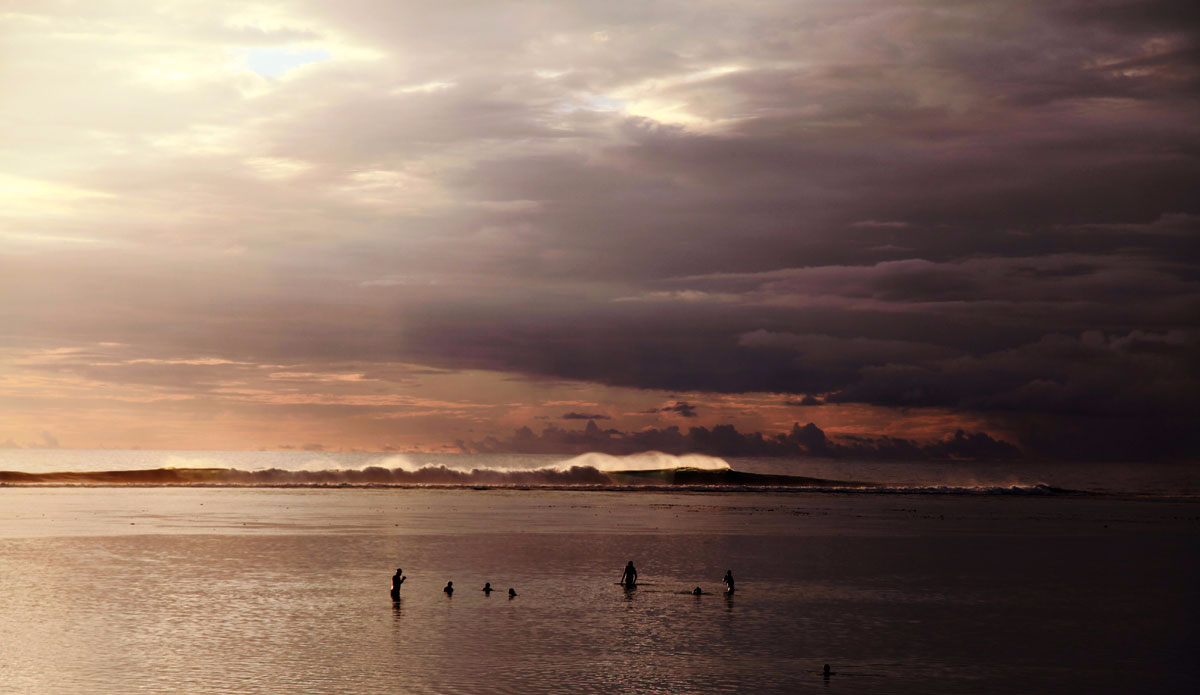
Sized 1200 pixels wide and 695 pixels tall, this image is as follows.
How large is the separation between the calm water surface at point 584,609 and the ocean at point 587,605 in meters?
0.15

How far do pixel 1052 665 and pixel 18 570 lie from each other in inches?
1701

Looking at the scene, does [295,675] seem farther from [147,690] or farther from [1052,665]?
[1052,665]

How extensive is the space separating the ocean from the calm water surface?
15 cm

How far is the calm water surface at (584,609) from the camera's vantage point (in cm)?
2650

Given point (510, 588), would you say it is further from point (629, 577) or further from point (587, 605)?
point (629, 577)

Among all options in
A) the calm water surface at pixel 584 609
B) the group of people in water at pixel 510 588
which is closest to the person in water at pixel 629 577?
the group of people in water at pixel 510 588

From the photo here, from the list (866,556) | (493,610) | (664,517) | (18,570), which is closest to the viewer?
(493,610)

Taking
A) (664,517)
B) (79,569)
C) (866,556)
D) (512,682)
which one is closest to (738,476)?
(664,517)

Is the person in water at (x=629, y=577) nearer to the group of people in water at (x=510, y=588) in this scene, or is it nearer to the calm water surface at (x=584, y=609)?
the group of people in water at (x=510, y=588)

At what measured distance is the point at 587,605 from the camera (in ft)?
124

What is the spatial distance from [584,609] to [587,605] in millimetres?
979

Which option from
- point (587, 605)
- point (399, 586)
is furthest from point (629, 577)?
point (399, 586)

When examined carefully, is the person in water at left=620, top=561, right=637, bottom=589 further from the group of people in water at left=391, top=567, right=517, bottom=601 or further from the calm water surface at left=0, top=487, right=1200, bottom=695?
the group of people in water at left=391, top=567, right=517, bottom=601

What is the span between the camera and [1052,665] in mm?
28922
